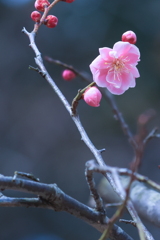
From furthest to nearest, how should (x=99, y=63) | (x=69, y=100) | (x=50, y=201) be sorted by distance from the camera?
(x=69, y=100) < (x=99, y=63) < (x=50, y=201)

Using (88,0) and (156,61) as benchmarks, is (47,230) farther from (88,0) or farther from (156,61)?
(88,0)

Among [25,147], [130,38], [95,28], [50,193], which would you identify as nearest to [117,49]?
[130,38]

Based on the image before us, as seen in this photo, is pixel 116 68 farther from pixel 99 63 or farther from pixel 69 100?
pixel 69 100

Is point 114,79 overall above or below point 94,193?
above

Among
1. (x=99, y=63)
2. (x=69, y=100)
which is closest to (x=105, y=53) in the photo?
(x=99, y=63)

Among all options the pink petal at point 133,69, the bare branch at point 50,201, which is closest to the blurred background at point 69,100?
the pink petal at point 133,69

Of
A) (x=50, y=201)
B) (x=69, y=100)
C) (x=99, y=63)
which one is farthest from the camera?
(x=69, y=100)

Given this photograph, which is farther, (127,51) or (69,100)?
(69,100)
